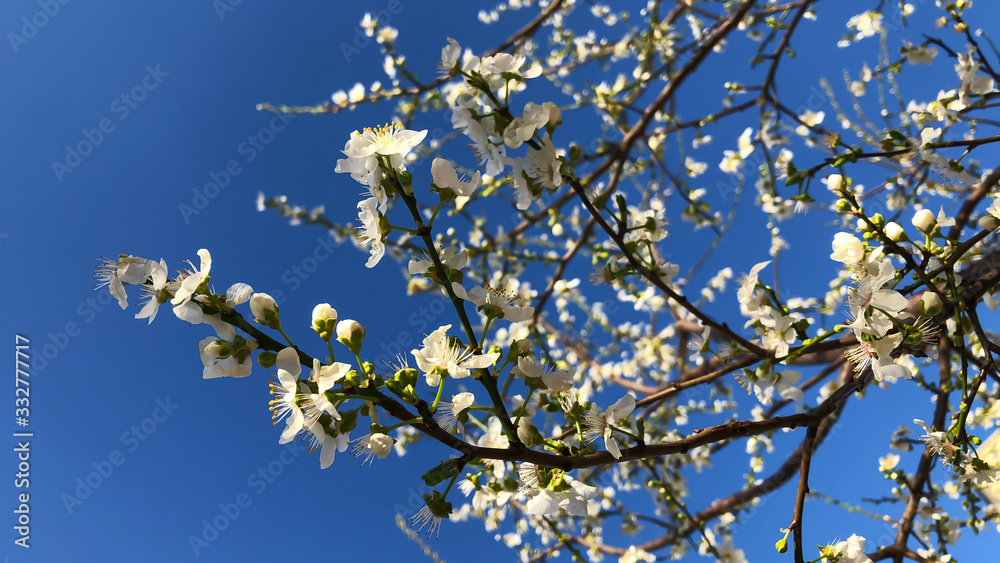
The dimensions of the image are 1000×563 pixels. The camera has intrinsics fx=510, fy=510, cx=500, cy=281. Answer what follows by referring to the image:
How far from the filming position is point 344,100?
282cm

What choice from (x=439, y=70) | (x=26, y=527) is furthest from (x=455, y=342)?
(x=26, y=527)

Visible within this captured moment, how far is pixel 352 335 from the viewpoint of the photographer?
0.79 m

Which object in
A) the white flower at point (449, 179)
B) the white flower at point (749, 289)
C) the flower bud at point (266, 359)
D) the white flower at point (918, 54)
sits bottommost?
the flower bud at point (266, 359)

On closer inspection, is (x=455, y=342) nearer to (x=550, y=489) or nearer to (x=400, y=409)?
(x=400, y=409)

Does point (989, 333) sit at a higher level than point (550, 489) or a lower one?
higher

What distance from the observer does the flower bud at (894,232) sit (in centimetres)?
107

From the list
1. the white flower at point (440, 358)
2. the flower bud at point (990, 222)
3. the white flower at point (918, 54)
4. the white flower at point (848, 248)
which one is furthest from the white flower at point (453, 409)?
the white flower at point (918, 54)

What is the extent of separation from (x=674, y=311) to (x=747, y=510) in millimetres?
1095

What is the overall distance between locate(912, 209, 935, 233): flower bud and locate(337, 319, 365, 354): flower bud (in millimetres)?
1138

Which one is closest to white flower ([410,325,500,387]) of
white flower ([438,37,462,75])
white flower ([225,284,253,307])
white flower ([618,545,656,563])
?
white flower ([225,284,253,307])

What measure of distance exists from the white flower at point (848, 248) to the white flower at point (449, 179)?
0.78m

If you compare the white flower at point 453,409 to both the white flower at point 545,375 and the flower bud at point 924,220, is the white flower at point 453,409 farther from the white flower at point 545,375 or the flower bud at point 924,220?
the flower bud at point 924,220

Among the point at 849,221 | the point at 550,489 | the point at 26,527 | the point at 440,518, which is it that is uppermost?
the point at 849,221

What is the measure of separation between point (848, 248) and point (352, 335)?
1.03m
